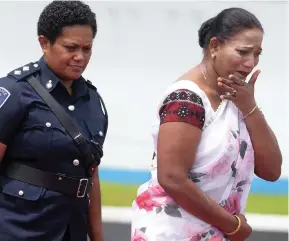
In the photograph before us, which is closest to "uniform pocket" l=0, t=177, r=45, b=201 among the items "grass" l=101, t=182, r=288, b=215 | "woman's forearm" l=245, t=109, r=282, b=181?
"woman's forearm" l=245, t=109, r=282, b=181

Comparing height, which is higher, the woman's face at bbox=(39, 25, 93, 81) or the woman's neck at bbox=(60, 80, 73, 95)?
the woman's face at bbox=(39, 25, 93, 81)

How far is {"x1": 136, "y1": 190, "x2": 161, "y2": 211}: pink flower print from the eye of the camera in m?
2.23

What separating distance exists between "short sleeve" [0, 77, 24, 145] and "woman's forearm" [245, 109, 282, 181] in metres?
0.69

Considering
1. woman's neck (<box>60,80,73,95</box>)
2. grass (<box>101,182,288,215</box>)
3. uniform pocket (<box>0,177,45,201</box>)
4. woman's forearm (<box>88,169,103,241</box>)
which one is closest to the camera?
uniform pocket (<box>0,177,45,201</box>)

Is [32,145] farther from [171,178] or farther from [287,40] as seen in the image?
[287,40]

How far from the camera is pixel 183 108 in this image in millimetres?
2117

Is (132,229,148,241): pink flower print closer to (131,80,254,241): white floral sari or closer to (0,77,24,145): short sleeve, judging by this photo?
(131,80,254,241): white floral sari

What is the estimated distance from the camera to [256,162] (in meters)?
2.30

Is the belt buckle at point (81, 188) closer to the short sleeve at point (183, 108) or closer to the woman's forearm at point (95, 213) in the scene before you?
the woman's forearm at point (95, 213)

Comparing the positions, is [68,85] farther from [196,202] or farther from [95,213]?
[196,202]

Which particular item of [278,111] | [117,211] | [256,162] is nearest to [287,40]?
[278,111]

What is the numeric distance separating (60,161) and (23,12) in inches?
85.3

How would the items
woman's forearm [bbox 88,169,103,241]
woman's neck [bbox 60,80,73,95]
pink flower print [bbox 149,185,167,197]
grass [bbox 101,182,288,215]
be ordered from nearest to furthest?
pink flower print [bbox 149,185,167,197]
woman's neck [bbox 60,80,73,95]
woman's forearm [bbox 88,169,103,241]
grass [bbox 101,182,288,215]

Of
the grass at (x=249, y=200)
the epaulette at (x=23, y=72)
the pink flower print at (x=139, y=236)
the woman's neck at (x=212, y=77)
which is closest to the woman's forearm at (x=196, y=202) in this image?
the pink flower print at (x=139, y=236)
